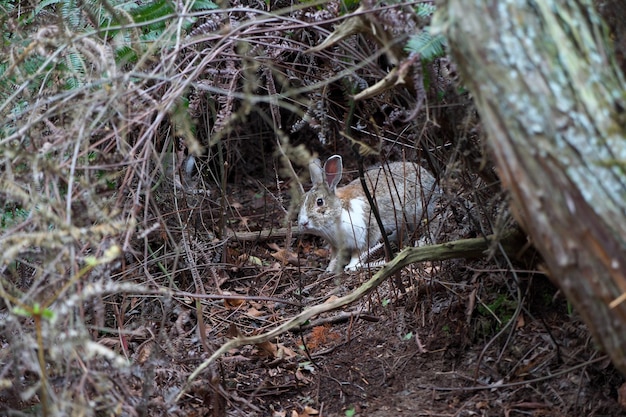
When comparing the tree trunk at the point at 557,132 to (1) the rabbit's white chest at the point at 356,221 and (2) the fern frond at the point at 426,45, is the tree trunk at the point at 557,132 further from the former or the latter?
(1) the rabbit's white chest at the point at 356,221

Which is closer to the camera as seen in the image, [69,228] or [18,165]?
[69,228]

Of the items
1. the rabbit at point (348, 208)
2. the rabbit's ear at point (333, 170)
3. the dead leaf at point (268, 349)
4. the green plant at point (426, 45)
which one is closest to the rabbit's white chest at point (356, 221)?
the rabbit at point (348, 208)

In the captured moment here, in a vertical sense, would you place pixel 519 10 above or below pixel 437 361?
above

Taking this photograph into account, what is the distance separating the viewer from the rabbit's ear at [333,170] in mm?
6074

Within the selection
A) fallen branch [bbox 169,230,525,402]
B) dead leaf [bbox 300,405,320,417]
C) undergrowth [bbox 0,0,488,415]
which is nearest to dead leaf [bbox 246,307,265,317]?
undergrowth [bbox 0,0,488,415]

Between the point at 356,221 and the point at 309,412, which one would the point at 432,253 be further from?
the point at 356,221

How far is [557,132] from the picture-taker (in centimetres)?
209

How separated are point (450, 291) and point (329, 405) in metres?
0.94

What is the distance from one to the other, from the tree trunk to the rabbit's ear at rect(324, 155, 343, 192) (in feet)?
12.8

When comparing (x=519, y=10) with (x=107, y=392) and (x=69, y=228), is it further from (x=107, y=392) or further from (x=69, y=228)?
(x=107, y=392)

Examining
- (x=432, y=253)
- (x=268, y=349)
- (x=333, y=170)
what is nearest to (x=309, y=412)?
(x=268, y=349)

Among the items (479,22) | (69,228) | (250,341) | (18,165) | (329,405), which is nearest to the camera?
(479,22)

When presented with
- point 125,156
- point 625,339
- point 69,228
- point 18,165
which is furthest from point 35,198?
point 625,339

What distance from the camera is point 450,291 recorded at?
13.6 ft
